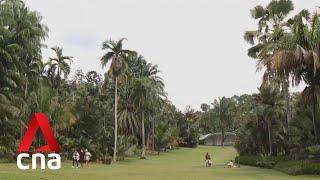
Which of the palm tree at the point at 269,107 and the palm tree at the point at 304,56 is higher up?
the palm tree at the point at 304,56

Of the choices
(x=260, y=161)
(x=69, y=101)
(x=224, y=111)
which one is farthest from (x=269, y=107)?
(x=224, y=111)

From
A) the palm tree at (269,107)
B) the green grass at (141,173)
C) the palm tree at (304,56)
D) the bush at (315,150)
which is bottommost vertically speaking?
the green grass at (141,173)

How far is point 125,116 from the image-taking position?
234 ft

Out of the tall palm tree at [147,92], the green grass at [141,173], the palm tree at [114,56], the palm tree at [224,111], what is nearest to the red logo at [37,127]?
the green grass at [141,173]

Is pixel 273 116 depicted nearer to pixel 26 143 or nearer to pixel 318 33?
pixel 318 33

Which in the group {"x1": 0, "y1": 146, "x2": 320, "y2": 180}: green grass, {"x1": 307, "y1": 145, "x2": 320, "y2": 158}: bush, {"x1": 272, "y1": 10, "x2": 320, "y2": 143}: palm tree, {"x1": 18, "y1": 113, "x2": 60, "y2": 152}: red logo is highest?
{"x1": 272, "y1": 10, "x2": 320, "y2": 143}: palm tree

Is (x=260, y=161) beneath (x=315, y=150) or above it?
beneath

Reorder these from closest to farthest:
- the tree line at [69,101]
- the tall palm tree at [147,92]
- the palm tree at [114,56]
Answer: the tree line at [69,101], the palm tree at [114,56], the tall palm tree at [147,92]

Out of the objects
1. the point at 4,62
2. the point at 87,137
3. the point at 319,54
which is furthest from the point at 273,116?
the point at 4,62

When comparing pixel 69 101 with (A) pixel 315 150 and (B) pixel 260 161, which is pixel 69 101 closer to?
(B) pixel 260 161

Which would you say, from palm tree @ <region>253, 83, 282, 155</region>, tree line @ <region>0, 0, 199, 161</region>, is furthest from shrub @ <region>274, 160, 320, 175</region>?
tree line @ <region>0, 0, 199, 161</region>

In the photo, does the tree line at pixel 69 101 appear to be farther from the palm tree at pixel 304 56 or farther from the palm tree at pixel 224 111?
the palm tree at pixel 224 111

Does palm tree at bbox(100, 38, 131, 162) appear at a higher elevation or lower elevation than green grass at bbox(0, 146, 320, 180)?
higher

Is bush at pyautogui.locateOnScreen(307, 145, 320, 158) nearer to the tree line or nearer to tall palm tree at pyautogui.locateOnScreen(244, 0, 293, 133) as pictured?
tall palm tree at pyautogui.locateOnScreen(244, 0, 293, 133)
